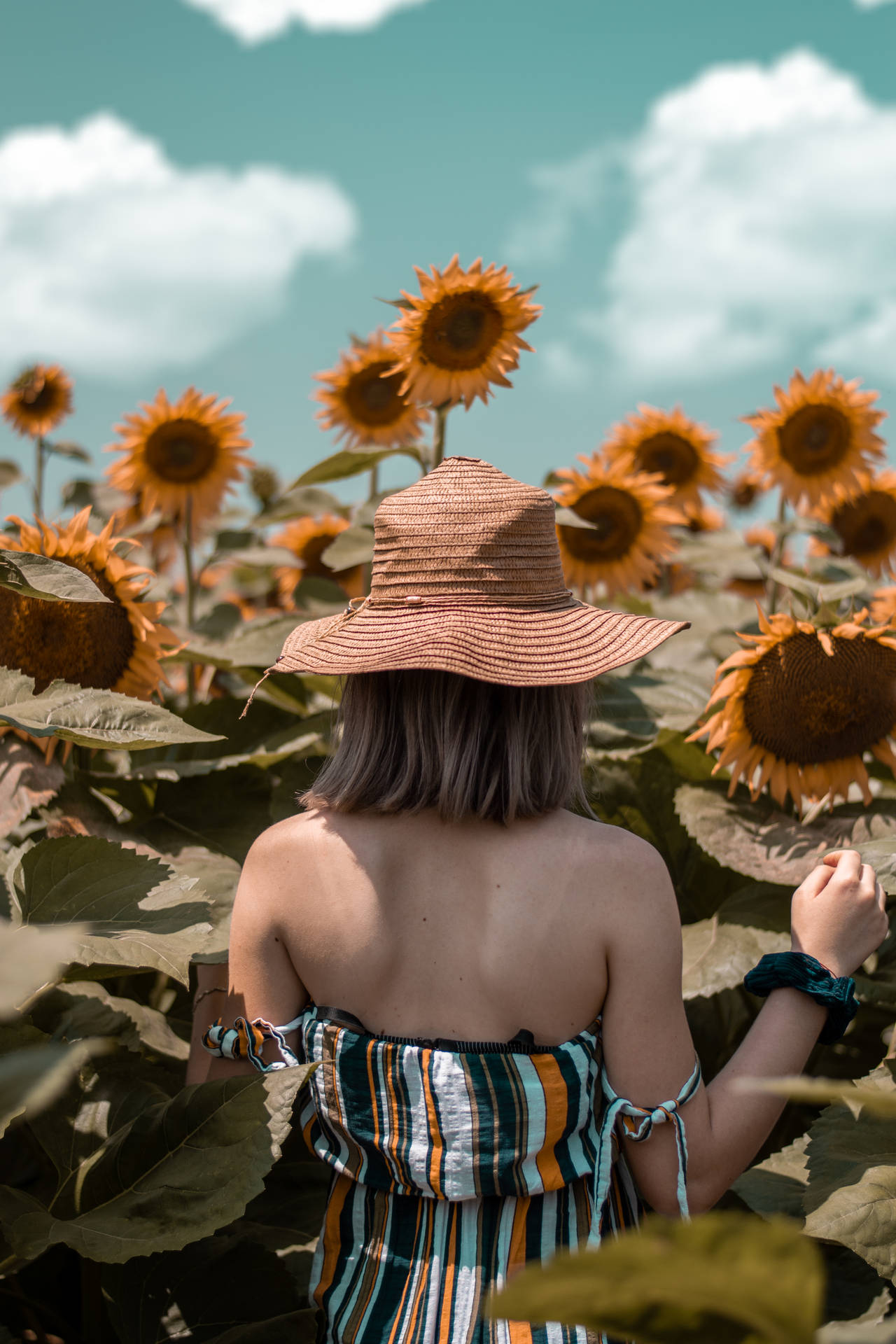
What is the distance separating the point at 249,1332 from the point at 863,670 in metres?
1.55

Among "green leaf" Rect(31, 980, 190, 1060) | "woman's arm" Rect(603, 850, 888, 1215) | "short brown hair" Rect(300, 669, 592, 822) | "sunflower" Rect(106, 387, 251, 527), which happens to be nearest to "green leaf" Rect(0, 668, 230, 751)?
"short brown hair" Rect(300, 669, 592, 822)

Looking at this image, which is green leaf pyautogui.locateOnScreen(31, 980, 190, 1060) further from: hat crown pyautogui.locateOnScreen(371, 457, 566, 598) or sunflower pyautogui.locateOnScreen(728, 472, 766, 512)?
sunflower pyautogui.locateOnScreen(728, 472, 766, 512)

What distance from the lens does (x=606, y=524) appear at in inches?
141

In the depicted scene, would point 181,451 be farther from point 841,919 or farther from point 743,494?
point 743,494

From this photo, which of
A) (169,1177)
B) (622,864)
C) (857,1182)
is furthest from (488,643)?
(857,1182)

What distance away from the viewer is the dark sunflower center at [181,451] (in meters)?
3.67

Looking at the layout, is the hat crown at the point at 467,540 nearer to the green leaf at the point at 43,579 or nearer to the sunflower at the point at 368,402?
the green leaf at the point at 43,579

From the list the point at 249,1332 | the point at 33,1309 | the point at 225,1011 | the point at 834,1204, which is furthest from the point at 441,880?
the point at 33,1309

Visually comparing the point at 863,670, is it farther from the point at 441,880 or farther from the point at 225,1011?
the point at 225,1011

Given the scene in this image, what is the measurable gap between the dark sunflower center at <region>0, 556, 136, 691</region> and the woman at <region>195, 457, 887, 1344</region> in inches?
31.4

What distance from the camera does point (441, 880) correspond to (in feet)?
4.90

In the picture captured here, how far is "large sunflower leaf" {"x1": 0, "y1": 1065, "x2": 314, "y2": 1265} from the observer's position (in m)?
1.45

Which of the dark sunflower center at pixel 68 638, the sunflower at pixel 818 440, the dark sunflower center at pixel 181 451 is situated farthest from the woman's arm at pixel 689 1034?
the dark sunflower center at pixel 181 451

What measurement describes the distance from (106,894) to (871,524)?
308 cm
